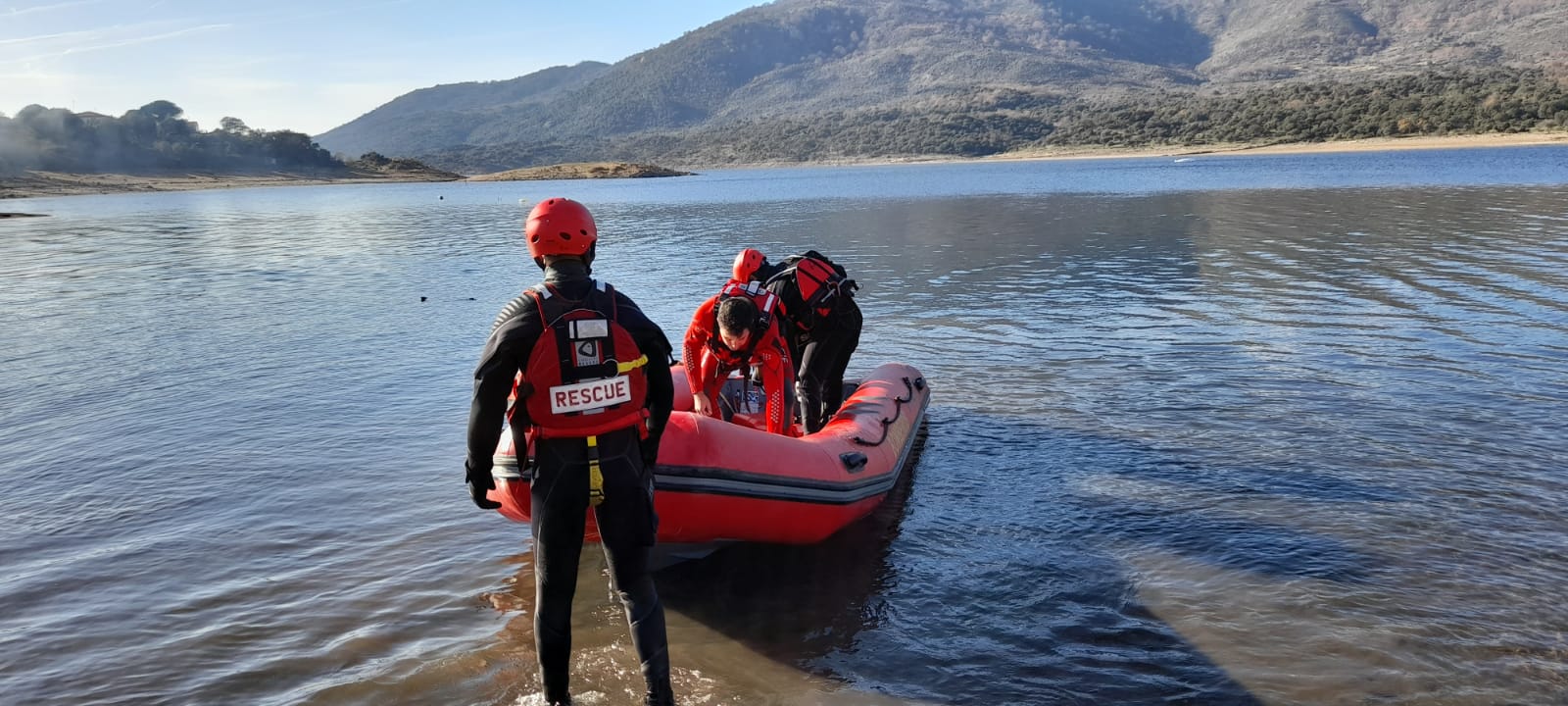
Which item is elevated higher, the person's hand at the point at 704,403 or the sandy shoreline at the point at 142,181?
the sandy shoreline at the point at 142,181

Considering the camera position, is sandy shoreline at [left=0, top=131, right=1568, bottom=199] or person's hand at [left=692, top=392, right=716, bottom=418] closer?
person's hand at [left=692, top=392, right=716, bottom=418]

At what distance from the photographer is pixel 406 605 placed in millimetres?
5375

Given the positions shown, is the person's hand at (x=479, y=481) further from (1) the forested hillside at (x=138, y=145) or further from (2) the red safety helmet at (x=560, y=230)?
(1) the forested hillside at (x=138, y=145)

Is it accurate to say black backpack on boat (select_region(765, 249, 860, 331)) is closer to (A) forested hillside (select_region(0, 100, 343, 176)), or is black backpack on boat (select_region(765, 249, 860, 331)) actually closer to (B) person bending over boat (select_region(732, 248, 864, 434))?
(B) person bending over boat (select_region(732, 248, 864, 434))

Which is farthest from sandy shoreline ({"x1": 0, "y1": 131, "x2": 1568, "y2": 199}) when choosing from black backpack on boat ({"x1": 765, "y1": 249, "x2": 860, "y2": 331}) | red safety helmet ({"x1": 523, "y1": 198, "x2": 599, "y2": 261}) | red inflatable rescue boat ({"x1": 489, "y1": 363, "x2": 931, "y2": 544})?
red safety helmet ({"x1": 523, "y1": 198, "x2": 599, "y2": 261})

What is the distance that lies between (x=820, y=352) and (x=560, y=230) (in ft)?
13.8

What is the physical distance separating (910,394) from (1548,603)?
418 cm

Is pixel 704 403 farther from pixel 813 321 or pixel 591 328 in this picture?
pixel 591 328

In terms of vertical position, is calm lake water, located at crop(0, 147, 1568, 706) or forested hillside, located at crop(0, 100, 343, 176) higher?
forested hillside, located at crop(0, 100, 343, 176)

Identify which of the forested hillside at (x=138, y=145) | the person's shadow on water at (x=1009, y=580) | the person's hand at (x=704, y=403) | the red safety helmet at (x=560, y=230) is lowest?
the person's shadow on water at (x=1009, y=580)

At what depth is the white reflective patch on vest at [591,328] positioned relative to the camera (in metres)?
3.75

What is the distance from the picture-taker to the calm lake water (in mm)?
4617

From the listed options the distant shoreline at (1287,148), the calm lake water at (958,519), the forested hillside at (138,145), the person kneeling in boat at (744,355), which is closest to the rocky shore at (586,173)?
the forested hillside at (138,145)

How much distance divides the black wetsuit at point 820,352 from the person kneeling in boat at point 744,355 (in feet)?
2.70
